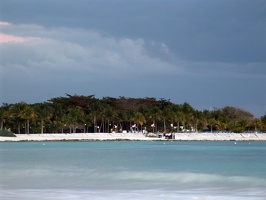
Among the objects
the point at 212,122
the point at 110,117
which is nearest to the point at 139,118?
the point at 110,117

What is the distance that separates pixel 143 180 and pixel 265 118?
114345 millimetres

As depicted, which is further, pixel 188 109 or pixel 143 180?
pixel 188 109

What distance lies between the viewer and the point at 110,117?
12469 centimetres

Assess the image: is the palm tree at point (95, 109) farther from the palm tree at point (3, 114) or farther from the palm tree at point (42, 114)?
the palm tree at point (3, 114)

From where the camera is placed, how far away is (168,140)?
4616 inches

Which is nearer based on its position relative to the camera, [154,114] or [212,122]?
[154,114]

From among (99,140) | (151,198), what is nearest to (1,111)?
(99,140)

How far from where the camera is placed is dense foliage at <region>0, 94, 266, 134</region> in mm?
110387

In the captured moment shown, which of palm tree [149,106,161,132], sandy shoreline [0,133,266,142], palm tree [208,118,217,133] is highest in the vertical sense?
palm tree [149,106,161,132]

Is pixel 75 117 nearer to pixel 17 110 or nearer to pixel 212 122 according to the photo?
pixel 17 110

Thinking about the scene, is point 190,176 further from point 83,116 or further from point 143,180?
point 83,116

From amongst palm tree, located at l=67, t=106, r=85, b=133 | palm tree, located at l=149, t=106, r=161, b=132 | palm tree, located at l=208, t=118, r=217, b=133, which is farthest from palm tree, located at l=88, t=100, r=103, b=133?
palm tree, located at l=208, t=118, r=217, b=133

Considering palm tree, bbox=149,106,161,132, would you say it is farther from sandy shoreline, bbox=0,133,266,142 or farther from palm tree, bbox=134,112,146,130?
sandy shoreline, bbox=0,133,266,142

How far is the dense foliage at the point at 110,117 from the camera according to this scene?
110 meters
